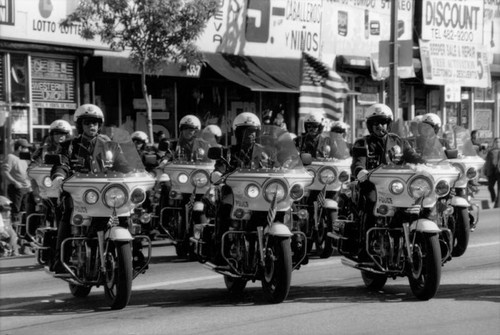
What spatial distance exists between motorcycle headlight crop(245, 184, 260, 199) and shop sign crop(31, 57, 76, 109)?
1397 cm

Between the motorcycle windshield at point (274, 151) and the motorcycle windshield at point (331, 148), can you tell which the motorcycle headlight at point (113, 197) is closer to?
the motorcycle windshield at point (274, 151)

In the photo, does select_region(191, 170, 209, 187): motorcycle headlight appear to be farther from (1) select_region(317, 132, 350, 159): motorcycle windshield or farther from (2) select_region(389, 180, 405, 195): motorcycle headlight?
(2) select_region(389, 180, 405, 195): motorcycle headlight

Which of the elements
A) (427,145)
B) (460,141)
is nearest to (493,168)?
(460,141)

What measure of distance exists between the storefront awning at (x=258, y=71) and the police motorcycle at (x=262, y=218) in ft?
50.8

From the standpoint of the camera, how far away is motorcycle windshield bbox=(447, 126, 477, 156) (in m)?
15.5

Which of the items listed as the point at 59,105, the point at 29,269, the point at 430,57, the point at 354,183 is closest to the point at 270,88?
the point at 59,105

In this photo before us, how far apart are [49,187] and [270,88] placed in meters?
13.6

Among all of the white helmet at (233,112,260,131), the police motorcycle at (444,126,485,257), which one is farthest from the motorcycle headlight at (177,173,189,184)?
the police motorcycle at (444,126,485,257)

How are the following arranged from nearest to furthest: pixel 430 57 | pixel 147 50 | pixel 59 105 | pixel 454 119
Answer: pixel 147 50, pixel 59 105, pixel 430 57, pixel 454 119

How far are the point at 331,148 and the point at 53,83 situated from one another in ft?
34.4

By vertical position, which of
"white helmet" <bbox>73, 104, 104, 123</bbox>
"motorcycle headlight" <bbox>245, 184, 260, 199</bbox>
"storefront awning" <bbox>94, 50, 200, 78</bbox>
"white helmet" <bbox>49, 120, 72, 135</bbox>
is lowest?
"motorcycle headlight" <bbox>245, 184, 260, 199</bbox>

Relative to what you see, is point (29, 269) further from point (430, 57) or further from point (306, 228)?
point (430, 57)

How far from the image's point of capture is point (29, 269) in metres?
14.3

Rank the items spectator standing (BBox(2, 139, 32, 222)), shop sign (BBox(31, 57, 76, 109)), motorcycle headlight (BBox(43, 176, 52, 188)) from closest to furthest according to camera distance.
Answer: motorcycle headlight (BBox(43, 176, 52, 188)) < spectator standing (BBox(2, 139, 32, 222)) < shop sign (BBox(31, 57, 76, 109))
